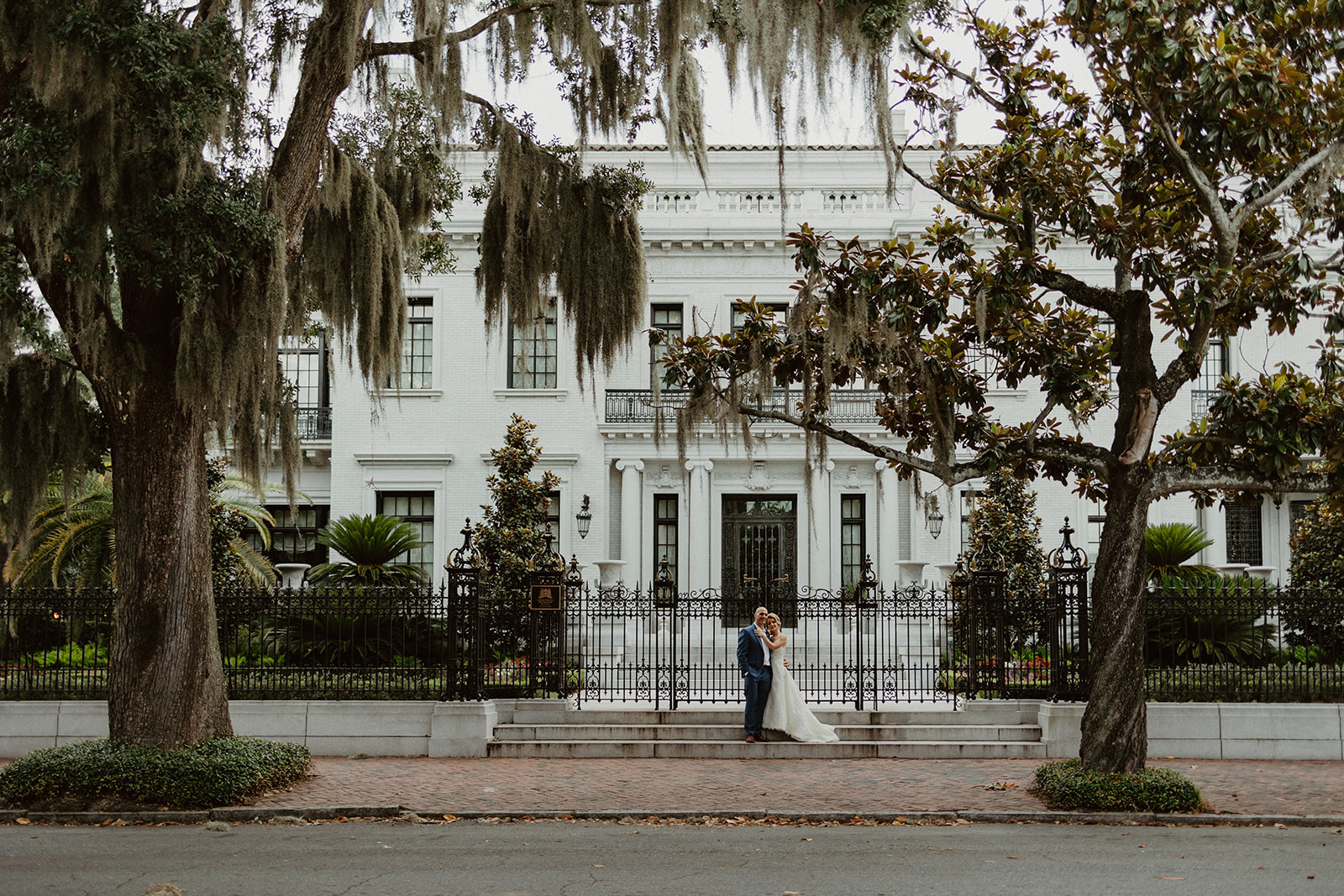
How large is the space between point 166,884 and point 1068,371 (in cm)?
848

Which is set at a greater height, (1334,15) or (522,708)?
(1334,15)

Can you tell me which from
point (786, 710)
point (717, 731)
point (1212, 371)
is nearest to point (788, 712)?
point (786, 710)

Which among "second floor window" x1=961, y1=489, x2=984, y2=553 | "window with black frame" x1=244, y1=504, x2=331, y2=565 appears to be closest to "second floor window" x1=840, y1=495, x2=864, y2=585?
"second floor window" x1=961, y1=489, x2=984, y2=553

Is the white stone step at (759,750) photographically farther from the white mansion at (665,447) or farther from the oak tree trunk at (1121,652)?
the white mansion at (665,447)

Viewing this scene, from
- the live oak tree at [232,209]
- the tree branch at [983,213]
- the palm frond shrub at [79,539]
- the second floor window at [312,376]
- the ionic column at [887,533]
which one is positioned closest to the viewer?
the live oak tree at [232,209]

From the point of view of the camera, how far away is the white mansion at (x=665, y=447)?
25.9 meters

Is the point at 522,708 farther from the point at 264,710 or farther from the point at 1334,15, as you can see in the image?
the point at 1334,15

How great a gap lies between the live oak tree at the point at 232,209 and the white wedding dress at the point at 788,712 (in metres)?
4.30

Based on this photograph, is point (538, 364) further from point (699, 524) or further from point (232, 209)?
point (232, 209)

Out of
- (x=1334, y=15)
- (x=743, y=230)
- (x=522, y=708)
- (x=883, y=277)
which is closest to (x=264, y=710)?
(x=522, y=708)

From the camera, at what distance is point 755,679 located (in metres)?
14.3

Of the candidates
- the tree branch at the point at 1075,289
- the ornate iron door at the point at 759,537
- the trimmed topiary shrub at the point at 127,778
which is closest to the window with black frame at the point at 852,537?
the ornate iron door at the point at 759,537

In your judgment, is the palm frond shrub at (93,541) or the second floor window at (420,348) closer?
the palm frond shrub at (93,541)

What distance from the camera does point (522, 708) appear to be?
1510 centimetres
